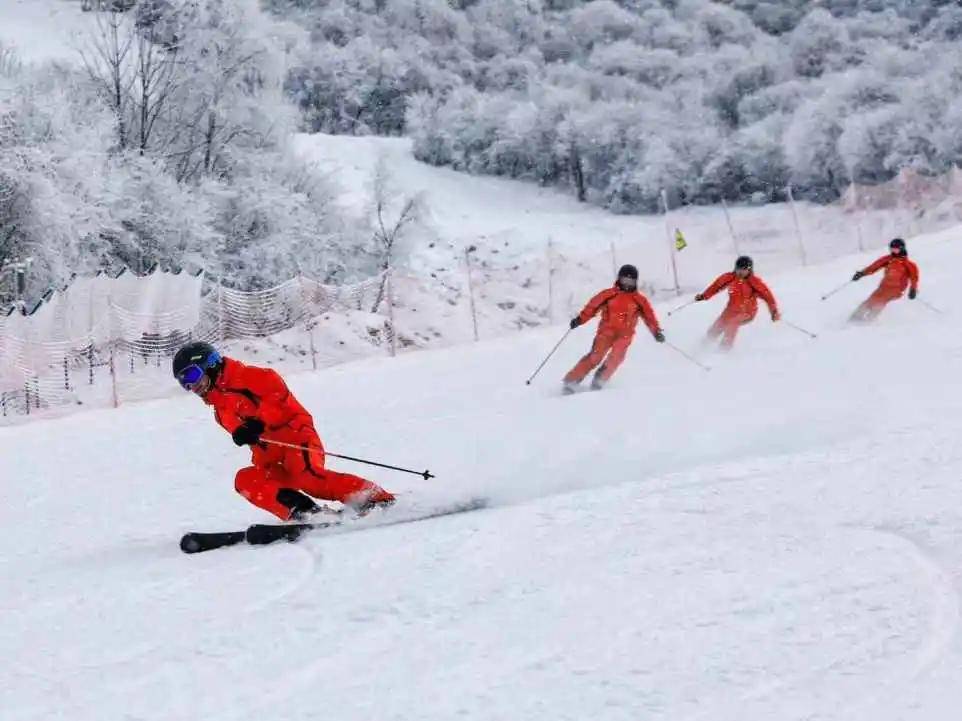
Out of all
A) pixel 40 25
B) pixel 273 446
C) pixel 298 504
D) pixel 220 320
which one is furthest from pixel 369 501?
Answer: pixel 40 25

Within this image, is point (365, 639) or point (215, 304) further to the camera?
point (215, 304)

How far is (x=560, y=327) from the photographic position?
1752 centimetres

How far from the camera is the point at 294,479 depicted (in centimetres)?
582

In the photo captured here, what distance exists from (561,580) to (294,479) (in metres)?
2.10

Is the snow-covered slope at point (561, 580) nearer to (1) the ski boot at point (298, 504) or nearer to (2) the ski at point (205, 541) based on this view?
(2) the ski at point (205, 541)

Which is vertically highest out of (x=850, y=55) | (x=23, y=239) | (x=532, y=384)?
(x=850, y=55)

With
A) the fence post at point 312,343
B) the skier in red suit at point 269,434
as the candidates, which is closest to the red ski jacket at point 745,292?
the fence post at point 312,343

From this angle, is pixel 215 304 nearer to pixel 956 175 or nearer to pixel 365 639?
pixel 365 639

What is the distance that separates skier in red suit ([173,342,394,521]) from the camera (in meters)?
5.46

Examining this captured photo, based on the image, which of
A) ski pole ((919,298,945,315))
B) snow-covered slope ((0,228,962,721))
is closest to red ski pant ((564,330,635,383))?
snow-covered slope ((0,228,962,721))

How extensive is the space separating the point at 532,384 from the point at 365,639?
792 cm

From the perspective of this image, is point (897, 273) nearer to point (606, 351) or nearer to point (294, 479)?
point (606, 351)

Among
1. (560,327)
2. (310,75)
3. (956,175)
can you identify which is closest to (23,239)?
(560,327)

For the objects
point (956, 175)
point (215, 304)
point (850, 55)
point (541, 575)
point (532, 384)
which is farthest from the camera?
point (850, 55)
